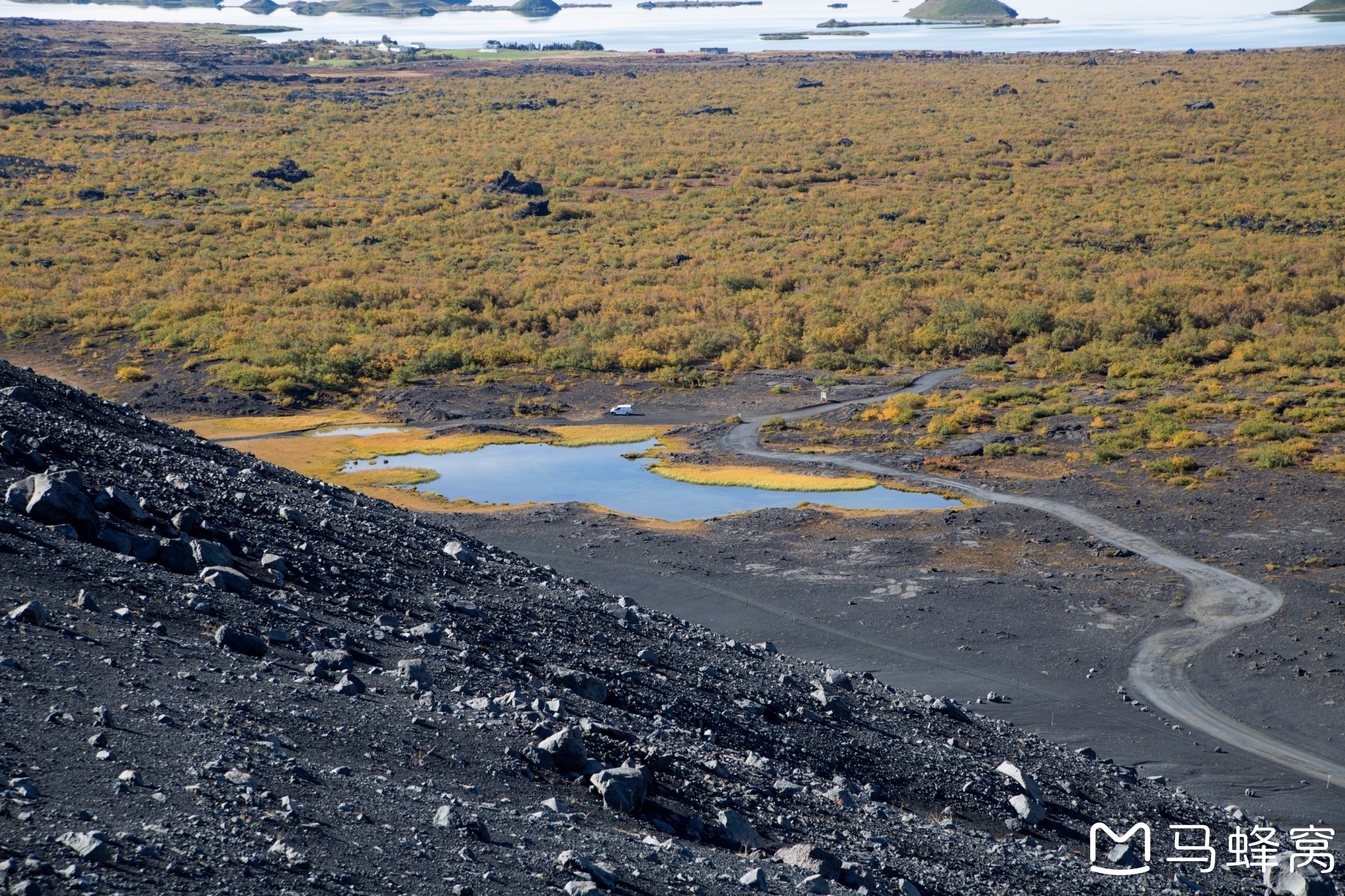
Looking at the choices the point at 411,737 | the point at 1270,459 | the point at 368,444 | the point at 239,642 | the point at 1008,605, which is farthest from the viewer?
the point at 368,444

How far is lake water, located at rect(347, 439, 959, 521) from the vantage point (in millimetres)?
35594

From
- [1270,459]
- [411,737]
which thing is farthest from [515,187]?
[411,737]

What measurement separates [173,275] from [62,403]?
174ft

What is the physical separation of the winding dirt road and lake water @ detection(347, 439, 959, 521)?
89.3 inches

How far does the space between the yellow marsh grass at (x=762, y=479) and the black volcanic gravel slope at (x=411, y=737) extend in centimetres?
1629

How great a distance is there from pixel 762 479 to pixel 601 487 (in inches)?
225

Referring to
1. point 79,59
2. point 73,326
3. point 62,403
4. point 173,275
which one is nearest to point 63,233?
point 173,275

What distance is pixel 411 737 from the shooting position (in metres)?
11.3

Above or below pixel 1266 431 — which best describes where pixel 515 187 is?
above

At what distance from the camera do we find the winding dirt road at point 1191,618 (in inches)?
795

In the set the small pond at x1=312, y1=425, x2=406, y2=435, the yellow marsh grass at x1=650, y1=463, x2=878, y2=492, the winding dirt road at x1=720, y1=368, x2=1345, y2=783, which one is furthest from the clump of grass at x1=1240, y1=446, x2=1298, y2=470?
the small pond at x1=312, y1=425, x2=406, y2=435

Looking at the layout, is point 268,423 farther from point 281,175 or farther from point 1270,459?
point 281,175

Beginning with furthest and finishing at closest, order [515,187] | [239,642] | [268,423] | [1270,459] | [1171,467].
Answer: [515,187]
[268,423]
[1171,467]
[1270,459]
[239,642]

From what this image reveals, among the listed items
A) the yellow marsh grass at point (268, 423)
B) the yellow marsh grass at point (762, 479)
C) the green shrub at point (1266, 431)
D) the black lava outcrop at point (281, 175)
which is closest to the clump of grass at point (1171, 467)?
the green shrub at point (1266, 431)
